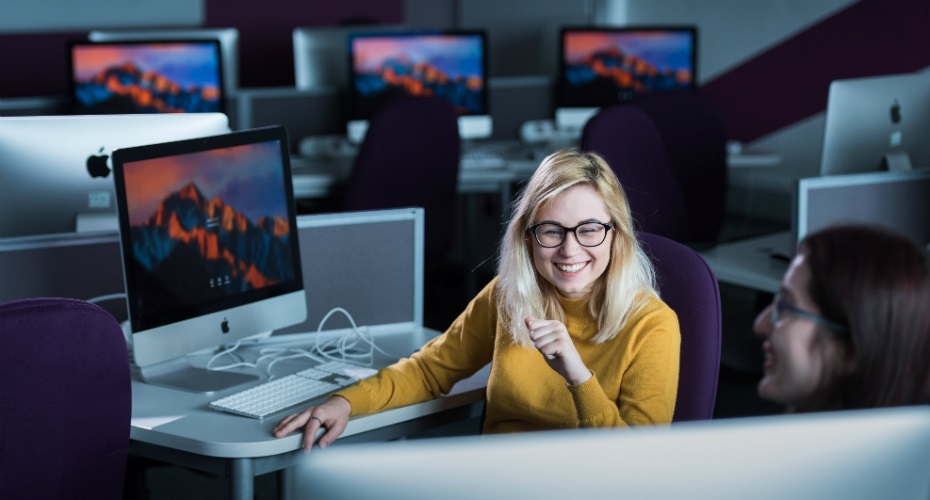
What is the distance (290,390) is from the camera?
2098mm

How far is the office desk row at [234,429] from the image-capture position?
187 cm

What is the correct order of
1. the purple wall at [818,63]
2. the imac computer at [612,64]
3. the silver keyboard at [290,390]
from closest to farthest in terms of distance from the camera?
the silver keyboard at [290,390]
the imac computer at [612,64]
the purple wall at [818,63]

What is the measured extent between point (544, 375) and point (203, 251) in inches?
28.6

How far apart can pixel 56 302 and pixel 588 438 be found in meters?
Answer: 1.06

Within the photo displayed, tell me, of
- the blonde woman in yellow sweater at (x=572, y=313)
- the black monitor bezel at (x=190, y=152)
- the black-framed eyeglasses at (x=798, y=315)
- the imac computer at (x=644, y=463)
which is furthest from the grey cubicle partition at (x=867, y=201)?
the imac computer at (x=644, y=463)

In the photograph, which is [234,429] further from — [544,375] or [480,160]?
[480,160]

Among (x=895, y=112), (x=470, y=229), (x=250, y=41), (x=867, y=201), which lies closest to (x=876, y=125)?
(x=895, y=112)

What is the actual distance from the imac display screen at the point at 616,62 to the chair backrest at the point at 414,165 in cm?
118

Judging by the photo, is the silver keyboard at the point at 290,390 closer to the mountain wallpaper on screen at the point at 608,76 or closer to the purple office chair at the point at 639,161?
the purple office chair at the point at 639,161

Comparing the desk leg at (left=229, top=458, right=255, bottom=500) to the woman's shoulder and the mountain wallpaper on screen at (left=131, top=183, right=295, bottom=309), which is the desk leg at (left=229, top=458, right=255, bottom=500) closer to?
the mountain wallpaper on screen at (left=131, top=183, right=295, bottom=309)

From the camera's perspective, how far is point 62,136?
7.97 feet

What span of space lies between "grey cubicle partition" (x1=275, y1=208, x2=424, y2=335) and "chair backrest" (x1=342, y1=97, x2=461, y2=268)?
4.37ft

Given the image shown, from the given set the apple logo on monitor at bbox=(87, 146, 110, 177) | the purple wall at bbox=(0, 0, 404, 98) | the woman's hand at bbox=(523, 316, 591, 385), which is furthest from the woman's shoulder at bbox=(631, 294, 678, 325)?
the purple wall at bbox=(0, 0, 404, 98)

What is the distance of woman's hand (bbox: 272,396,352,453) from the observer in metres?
1.88
